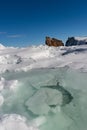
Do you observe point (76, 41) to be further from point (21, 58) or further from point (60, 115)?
point (60, 115)

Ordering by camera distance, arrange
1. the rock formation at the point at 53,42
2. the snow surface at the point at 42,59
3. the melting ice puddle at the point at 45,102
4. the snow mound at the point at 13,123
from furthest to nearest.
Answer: the rock formation at the point at 53,42, the snow surface at the point at 42,59, the melting ice puddle at the point at 45,102, the snow mound at the point at 13,123

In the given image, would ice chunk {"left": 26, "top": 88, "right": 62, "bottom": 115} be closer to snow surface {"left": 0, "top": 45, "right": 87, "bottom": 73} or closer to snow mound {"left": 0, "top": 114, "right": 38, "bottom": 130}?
snow mound {"left": 0, "top": 114, "right": 38, "bottom": 130}

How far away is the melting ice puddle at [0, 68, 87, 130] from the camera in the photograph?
17.1 feet

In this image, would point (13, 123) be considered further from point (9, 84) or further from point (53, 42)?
point (53, 42)

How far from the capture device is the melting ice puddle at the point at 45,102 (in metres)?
5.22

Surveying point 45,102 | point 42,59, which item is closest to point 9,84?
point 45,102

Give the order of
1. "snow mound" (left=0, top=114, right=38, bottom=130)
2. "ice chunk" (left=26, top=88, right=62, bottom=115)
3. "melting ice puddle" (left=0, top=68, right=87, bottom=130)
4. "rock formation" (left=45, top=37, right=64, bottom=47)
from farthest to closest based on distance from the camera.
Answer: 1. "rock formation" (left=45, top=37, right=64, bottom=47)
2. "ice chunk" (left=26, top=88, right=62, bottom=115)
3. "melting ice puddle" (left=0, top=68, right=87, bottom=130)
4. "snow mound" (left=0, top=114, right=38, bottom=130)

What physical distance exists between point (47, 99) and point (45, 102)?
0.14 m

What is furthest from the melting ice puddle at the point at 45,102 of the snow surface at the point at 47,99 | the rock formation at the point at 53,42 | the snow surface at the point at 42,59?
the rock formation at the point at 53,42

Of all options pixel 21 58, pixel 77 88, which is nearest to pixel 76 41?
pixel 21 58

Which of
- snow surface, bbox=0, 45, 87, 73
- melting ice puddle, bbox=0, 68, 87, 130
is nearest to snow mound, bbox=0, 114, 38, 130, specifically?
melting ice puddle, bbox=0, 68, 87, 130

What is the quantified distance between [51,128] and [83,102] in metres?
→ 1.19

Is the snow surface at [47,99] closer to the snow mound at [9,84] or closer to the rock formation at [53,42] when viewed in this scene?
the snow mound at [9,84]

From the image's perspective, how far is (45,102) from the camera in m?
6.12
